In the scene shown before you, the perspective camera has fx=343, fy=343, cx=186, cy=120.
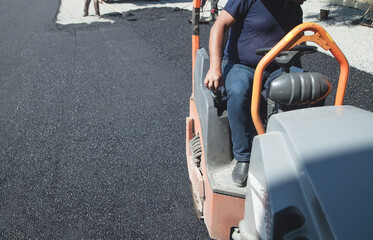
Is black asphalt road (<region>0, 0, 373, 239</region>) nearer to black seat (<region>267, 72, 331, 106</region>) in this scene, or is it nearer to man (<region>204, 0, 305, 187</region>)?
man (<region>204, 0, 305, 187</region>)

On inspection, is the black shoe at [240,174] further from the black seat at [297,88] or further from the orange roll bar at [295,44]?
the black seat at [297,88]

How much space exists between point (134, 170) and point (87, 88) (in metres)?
2.02

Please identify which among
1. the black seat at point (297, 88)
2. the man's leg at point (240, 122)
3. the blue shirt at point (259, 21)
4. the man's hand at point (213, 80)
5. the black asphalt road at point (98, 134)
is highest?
the blue shirt at point (259, 21)

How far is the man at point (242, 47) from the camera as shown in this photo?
196cm

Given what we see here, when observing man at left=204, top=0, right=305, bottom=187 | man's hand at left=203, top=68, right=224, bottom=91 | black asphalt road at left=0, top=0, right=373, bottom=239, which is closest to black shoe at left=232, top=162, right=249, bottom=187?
man at left=204, top=0, right=305, bottom=187

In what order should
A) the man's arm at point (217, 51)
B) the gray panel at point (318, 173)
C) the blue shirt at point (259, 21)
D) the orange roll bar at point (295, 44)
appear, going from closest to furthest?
the gray panel at point (318, 173), the orange roll bar at point (295, 44), the man's arm at point (217, 51), the blue shirt at point (259, 21)

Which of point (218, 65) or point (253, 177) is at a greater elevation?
point (218, 65)

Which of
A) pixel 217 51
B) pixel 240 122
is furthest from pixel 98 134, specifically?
pixel 240 122

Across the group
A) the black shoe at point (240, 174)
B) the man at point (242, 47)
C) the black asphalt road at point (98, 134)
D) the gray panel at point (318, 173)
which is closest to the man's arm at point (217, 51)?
the man at point (242, 47)

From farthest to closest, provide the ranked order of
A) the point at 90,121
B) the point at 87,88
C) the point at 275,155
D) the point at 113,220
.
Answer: the point at 87,88 → the point at 90,121 → the point at 113,220 → the point at 275,155

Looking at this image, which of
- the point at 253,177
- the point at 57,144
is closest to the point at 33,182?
the point at 57,144

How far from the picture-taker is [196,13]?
2293mm

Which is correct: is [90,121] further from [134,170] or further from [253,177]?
[253,177]

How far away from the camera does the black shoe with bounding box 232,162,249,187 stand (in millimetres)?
1918
